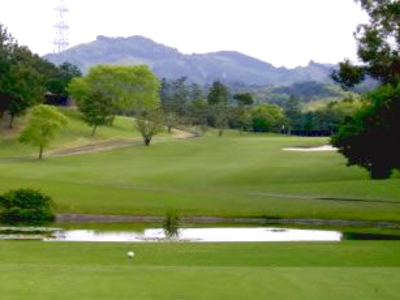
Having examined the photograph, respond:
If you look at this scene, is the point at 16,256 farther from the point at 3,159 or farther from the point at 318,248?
the point at 3,159

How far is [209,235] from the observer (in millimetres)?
34375

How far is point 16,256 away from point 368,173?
53694 millimetres

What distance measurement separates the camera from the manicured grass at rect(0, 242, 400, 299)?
13766mm

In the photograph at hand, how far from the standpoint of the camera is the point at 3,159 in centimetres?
8906

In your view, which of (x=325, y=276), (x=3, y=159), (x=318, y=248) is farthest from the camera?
(x=3, y=159)

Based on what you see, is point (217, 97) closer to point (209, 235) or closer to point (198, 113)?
point (198, 113)

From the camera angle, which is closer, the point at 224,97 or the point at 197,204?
the point at 197,204

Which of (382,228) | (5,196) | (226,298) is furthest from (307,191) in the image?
(226,298)

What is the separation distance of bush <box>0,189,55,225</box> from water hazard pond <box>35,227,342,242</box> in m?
5.06

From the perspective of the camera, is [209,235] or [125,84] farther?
[125,84]

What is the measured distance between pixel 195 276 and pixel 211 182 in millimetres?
51152

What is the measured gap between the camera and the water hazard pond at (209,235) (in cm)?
3199

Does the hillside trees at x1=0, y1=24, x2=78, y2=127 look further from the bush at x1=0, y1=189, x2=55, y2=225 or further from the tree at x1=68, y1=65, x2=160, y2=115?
the bush at x1=0, y1=189, x2=55, y2=225

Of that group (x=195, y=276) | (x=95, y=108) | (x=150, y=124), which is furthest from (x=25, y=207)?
(x=150, y=124)
